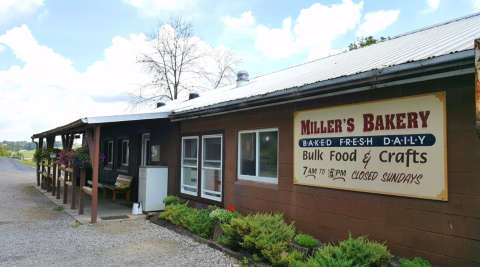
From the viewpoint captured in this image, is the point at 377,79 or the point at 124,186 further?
the point at 124,186

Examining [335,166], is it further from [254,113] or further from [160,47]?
[160,47]

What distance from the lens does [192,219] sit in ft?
22.5

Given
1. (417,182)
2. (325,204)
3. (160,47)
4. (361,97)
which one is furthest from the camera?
(160,47)

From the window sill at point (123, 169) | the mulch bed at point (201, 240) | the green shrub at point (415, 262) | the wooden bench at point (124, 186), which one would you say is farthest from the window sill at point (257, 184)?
the window sill at point (123, 169)

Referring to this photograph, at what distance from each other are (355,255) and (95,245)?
456 centimetres

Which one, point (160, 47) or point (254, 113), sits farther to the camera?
point (160, 47)

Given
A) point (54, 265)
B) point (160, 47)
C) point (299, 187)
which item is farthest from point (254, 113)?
point (160, 47)

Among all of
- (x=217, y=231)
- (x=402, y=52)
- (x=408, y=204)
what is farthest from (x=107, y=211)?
(x=402, y=52)

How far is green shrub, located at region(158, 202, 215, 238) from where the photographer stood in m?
6.59

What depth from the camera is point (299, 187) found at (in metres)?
5.53

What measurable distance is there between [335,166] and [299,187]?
2.70 feet

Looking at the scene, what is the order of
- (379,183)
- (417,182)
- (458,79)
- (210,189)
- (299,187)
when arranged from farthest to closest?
1. (210,189)
2. (299,187)
3. (379,183)
4. (417,182)
5. (458,79)

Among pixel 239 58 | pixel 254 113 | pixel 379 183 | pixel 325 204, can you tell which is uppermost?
pixel 239 58

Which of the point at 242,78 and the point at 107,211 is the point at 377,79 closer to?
the point at 242,78
